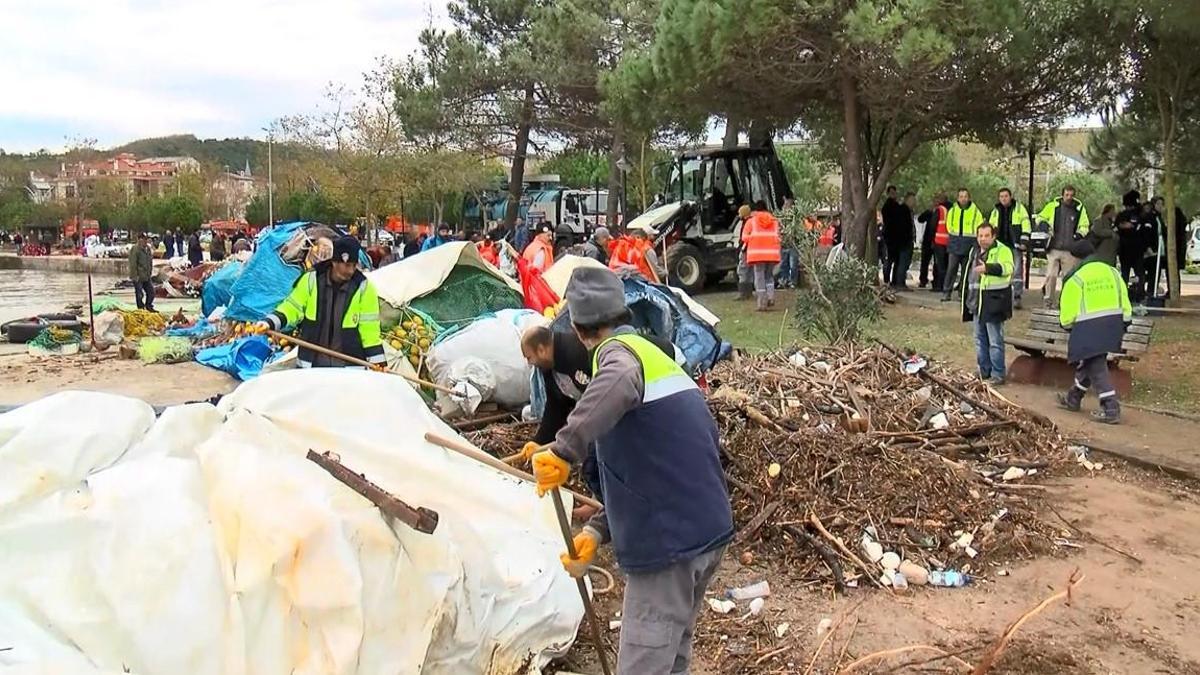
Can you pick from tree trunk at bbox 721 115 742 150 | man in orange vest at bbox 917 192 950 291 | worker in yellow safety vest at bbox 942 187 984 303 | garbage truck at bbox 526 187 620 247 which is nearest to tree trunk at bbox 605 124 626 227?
tree trunk at bbox 721 115 742 150

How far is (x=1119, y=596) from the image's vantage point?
421 cm

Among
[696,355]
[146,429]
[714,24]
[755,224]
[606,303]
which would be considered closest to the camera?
[606,303]

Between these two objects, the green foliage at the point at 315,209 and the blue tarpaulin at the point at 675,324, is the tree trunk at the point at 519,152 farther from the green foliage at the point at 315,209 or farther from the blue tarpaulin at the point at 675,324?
the blue tarpaulin at the point at 675,324

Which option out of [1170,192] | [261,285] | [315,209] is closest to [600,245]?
[261,285]

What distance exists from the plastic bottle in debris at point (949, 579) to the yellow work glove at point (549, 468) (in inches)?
99.3

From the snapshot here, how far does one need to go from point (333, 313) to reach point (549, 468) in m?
3.51

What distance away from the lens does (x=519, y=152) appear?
25234 millimetres

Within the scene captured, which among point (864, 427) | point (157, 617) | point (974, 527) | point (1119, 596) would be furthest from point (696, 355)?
point (157, 617)

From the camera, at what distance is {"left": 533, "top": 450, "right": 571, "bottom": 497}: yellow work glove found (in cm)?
257

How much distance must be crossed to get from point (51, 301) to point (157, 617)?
2005 cm

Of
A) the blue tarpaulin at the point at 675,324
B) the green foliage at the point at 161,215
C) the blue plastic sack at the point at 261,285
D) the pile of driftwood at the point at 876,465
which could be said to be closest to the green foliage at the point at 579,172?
the green foliage at the point at 161,215

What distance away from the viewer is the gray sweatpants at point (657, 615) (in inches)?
108

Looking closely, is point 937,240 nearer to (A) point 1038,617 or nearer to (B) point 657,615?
(A) point 1038,617

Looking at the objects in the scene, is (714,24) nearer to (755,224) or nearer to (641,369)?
(755,224)
